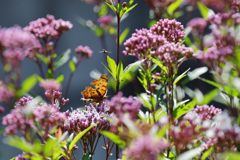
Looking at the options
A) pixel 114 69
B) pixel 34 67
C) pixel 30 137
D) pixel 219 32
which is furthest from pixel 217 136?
pixel 34 67

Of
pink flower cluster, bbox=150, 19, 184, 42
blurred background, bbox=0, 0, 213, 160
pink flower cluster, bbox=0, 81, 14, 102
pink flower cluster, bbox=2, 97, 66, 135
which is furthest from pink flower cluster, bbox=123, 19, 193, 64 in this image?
blurred background, bbox=0, 0, 213, 160

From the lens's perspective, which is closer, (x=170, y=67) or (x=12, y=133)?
(x=12, y=133)

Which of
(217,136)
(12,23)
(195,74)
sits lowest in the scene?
(217,136)

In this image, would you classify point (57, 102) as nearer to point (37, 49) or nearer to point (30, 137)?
point (37, 49)

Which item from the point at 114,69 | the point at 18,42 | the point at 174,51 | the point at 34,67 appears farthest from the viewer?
the point at 34,67

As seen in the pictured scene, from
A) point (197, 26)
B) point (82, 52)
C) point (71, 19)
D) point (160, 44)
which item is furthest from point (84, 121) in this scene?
point (71, 19)

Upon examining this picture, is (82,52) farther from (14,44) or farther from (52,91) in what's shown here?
(14,44)

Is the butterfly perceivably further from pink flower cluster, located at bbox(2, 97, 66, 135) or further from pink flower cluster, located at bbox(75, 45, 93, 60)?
pink flower cluster, located at bbox(2, 97, 66, 135)

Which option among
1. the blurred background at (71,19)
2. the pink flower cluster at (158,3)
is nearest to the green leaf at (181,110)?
the pink flower cluster at (158,3)
